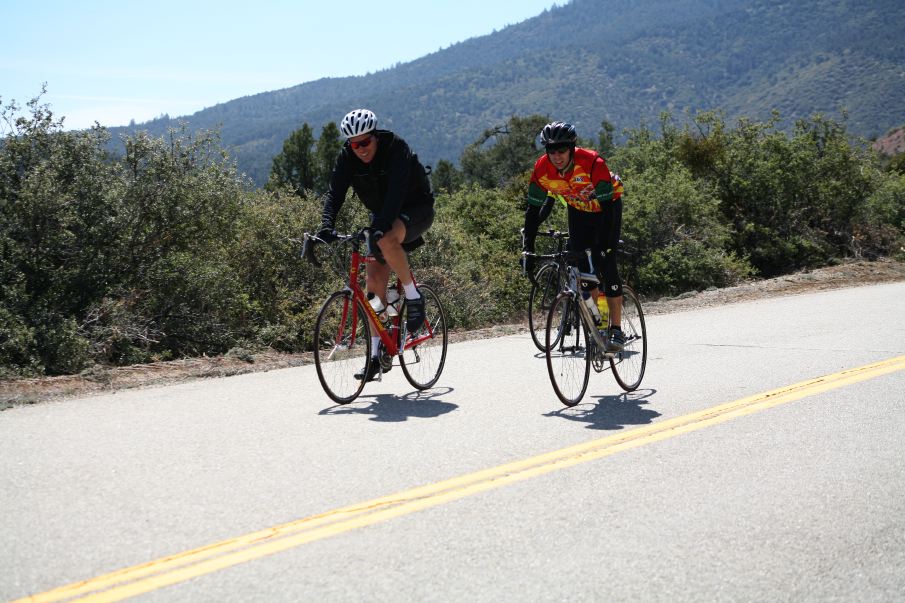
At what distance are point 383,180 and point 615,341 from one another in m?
2.29

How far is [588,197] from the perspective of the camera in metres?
8.03

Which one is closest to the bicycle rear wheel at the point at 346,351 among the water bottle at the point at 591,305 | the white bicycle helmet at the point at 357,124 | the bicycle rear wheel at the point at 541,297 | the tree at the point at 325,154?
the white bicycle helmet at the point at 357,124

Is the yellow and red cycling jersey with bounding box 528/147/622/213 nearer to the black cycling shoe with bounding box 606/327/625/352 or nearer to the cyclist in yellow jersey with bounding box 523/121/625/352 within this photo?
the cyclist in yellow jersey with bounding box 523/121/625/352

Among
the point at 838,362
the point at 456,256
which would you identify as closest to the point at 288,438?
the point at 838,362

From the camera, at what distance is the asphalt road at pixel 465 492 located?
140 inches

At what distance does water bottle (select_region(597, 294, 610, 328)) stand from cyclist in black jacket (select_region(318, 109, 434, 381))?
1.48m

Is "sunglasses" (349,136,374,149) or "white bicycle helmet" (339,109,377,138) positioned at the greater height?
"white bicycle helmet" (339,109,377,138)

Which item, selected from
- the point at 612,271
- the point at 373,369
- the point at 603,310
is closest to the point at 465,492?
the point at 373,369

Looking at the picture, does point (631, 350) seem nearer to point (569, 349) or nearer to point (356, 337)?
point (569, 349)

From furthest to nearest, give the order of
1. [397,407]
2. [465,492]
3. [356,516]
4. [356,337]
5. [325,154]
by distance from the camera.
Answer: [325,154] < [356,337] < [397,407] < [465,492] < [356,516]

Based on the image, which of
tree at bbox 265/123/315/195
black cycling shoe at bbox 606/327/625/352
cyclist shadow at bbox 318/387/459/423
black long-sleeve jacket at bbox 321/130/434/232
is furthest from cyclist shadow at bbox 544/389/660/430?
tree at bbox 265/123/315/195

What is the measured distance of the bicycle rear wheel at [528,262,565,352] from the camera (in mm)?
9812

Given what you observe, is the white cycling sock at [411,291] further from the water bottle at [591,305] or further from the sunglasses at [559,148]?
the sunglasses at [559,148]

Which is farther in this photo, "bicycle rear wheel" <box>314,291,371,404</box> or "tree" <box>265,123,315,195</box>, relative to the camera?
"tree" <box>265,123,315,195</box>
